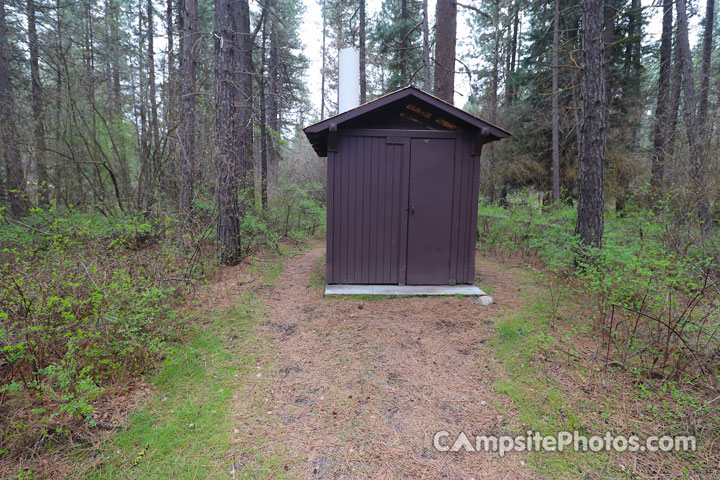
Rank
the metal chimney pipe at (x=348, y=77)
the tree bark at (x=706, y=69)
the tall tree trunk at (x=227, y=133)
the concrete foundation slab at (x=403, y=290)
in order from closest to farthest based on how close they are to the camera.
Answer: the concrete foundation slab at (x=403, y=290) → the tall tree trunk at (x=227, y=133) → the metal chimney pipe at (x=348, y=77) → the tree bark at (x=706, y=69)

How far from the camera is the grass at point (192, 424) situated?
1.97 meters

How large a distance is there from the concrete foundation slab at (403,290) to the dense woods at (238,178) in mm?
1347

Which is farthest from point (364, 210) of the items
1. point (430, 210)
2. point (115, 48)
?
point (115, 48)

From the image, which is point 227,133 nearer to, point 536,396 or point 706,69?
point 536,396

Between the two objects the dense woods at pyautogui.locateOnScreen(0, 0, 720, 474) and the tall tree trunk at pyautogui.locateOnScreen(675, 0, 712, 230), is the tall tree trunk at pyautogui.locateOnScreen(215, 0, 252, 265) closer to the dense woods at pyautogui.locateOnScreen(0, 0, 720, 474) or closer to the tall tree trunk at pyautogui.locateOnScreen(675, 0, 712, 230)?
the dense woods at pyautogui.locateOnScreen(0, 0, 720, 474)

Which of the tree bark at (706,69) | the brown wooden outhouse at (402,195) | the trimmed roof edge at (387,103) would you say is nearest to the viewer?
the trimmed roof edge at (387,103)

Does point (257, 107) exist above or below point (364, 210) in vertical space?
above

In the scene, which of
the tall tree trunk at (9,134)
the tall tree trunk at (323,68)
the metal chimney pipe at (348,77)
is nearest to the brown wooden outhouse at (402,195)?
the metal chimney pipe at (348,77)

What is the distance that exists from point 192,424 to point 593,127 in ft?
21.2

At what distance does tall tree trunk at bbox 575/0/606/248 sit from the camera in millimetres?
5227

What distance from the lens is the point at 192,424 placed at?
92.7 inches

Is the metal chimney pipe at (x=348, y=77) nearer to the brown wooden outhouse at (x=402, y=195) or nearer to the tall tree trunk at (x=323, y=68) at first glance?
the brown wooden outhouse at (x=402, y=195)

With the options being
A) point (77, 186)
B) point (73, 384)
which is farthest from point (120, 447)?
point (77, 186)

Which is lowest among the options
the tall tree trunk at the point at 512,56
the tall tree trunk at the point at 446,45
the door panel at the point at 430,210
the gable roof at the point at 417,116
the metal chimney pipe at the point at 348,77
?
the door panel at the point at 430,210
